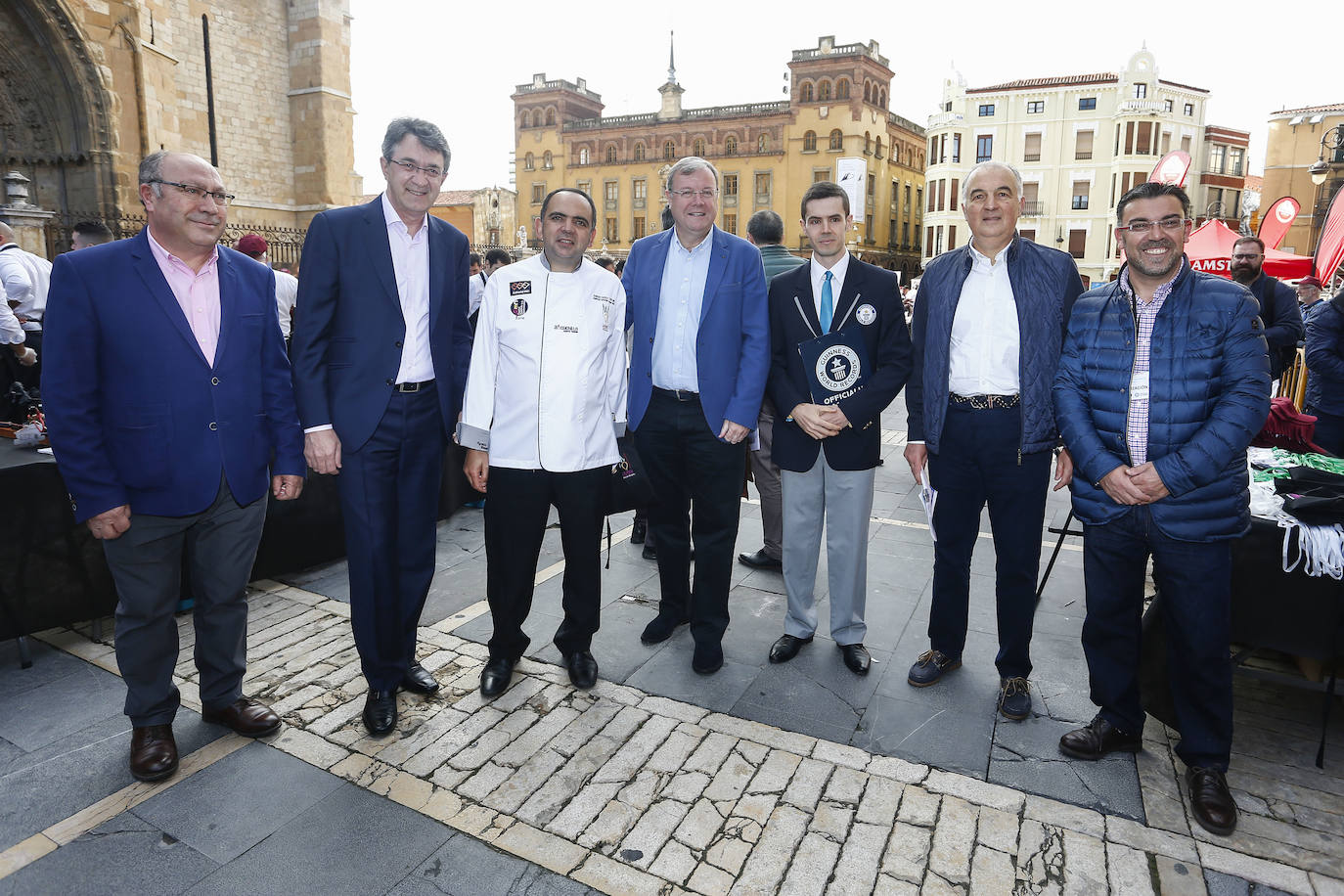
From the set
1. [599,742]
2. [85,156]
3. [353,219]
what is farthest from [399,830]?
[85,156]

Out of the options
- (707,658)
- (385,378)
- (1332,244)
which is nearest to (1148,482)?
(707,658)

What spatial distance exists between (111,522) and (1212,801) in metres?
4.08

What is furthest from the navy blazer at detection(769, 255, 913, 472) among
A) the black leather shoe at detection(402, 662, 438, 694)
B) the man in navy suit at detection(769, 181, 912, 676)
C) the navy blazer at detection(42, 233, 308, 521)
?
the navy blazer at detection(42, 233, 308, 521)

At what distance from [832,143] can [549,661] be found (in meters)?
51.8

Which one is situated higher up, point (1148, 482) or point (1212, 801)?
point (1148, 482)

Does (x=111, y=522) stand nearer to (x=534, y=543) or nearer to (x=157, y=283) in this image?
(x=157, y=283)

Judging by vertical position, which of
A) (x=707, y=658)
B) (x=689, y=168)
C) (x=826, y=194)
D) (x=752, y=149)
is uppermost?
(x=752, y=149)

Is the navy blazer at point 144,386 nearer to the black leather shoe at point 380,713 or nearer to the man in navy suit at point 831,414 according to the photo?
the black leather shoe at point 380,713

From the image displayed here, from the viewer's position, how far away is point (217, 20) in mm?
19891

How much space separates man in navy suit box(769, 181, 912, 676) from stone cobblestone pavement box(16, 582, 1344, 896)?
0.88 m

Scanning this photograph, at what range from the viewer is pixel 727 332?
3.65m

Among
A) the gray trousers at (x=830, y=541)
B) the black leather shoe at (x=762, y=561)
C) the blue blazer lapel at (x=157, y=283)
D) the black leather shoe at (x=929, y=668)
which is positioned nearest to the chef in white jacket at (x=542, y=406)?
the gray trousers at (x=830, y=541)

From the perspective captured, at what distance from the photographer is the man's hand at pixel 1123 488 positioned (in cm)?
276

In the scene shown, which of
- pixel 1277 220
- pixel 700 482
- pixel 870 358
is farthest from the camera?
pixel 1277 220
